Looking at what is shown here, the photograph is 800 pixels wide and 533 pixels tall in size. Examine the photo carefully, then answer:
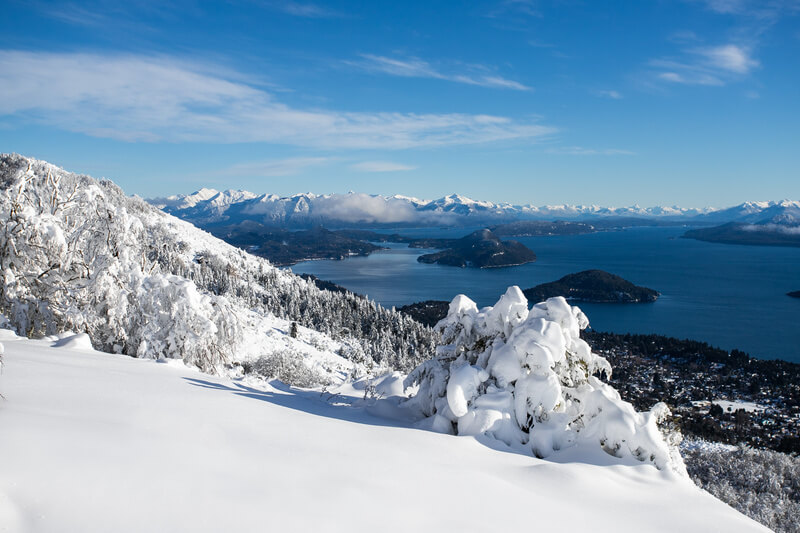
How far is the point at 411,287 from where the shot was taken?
149 meters

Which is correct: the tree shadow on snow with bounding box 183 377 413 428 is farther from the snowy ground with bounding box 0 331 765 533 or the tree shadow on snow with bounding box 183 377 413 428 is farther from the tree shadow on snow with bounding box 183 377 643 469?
the snowy ground with bounding box 0 331 765 533

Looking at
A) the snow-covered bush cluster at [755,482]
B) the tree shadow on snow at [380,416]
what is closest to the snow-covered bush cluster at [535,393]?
the tree shadow on snow at [380,416]

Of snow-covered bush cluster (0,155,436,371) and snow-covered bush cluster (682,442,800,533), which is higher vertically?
snow-covered bush cluster (0,155,436,371)

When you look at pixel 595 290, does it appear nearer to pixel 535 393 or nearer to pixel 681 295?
pixel 681 295

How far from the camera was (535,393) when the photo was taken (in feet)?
25.2

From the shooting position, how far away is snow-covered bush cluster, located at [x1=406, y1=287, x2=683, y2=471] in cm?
693

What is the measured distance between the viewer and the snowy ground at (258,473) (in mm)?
3344

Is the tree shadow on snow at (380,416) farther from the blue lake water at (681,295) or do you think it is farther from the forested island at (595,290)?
the forested island at (595,290)

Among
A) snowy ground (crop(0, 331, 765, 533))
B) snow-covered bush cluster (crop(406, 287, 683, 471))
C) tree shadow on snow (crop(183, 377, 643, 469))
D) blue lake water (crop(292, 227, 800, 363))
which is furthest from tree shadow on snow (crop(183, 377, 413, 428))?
blue lake water (crop(292, 227, 800, 363))

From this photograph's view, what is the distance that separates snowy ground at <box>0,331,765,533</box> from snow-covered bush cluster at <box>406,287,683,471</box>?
399mm

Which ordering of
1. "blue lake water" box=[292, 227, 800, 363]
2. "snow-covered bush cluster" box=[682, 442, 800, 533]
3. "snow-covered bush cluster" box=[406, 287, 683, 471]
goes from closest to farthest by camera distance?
1. "snow-covered bush cluster" box=[406, 287, 683, 471]
2. "snow-covered bush cluster" box=[682, 442, 800, 533]
3. "blue lake water" box=[292, 227, 800, 363]

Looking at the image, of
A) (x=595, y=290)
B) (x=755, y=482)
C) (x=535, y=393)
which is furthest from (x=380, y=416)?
(x=595, y=290)

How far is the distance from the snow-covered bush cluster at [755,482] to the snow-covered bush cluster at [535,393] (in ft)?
46.3

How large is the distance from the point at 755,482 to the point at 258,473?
1067 inches
